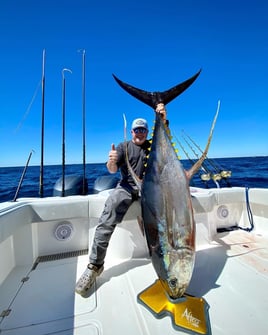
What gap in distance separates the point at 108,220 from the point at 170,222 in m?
0.74

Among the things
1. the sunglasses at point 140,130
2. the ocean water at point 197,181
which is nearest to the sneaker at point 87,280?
the sunglasses at point 140,130

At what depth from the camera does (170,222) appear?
1279mm

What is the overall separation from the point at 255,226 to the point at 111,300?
2.34 m

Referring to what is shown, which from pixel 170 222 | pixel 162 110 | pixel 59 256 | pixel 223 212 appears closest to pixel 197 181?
pixel 223 212

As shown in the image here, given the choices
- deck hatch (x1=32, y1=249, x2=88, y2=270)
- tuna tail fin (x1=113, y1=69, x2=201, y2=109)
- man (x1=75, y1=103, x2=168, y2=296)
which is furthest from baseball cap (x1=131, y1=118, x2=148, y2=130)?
deck hatch (x1=32, y1=249, x2=88, y2=270)

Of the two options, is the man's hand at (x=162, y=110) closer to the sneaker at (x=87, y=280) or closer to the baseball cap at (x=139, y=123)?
the baseball cap at (x=139, y=123)

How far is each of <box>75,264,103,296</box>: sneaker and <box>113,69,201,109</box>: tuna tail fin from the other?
1.54m

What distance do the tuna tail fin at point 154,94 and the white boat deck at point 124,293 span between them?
131cm

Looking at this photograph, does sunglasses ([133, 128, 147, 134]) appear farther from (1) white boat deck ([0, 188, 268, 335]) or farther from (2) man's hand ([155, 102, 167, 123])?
(1) white boat deck ([0, 188, 268, 335])

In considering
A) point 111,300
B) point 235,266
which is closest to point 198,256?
point 235,266

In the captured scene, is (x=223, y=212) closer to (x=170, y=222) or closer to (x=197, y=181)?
(x=170, y=222)

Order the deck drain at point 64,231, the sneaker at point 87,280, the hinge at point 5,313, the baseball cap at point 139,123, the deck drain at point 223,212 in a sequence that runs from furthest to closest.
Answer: the deck drain at point 223,212 → the deck drain at point 64,231 → the baseball cap at point 139,123 → the sneaker at point 87,280 → the hinge at point 5,313

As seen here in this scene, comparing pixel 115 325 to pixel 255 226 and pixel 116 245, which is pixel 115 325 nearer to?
pixel 116 245

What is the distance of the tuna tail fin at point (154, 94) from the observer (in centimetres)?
170
